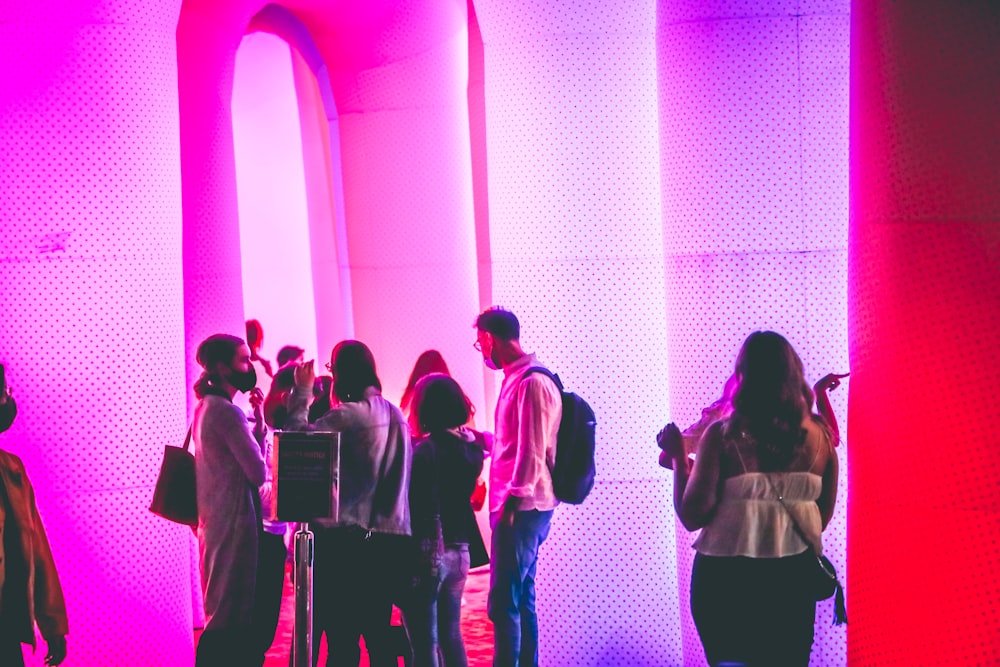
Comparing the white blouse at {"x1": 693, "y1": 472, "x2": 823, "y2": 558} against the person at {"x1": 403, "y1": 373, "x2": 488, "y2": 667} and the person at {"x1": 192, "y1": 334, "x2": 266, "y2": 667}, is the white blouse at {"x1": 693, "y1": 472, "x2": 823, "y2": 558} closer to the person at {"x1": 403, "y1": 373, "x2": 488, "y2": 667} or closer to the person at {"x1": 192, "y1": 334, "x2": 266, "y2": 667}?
the person at {"x1": 403, "y1": 373, "x2": 488, "y2": 667}

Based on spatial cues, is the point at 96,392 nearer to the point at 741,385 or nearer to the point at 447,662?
the point at 447,662

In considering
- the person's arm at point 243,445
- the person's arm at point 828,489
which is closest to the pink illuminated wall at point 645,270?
the person's arm at point 828,489

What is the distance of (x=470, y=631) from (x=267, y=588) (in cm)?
216

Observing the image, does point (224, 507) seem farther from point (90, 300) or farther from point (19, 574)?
point (90, 300)

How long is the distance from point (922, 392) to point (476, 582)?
180 inches

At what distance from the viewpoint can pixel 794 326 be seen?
5.21m

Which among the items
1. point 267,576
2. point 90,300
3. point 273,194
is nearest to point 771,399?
point 267,576

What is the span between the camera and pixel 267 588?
4805mm

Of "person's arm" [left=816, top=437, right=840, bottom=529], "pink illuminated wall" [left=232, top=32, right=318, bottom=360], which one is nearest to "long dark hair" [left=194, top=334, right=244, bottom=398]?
"person's arm" [left=816, top=437, right=840, bottom=529]

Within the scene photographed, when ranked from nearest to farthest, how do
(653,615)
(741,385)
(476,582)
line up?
(741,385) → (653,615) → (476,582)

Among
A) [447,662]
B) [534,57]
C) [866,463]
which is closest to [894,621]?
[866,463]

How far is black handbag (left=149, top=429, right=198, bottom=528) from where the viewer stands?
15.4ft

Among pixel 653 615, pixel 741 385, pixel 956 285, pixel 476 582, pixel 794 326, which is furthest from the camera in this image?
pixel 476 582

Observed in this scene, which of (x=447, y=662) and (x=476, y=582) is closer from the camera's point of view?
(x=447, y=662)
